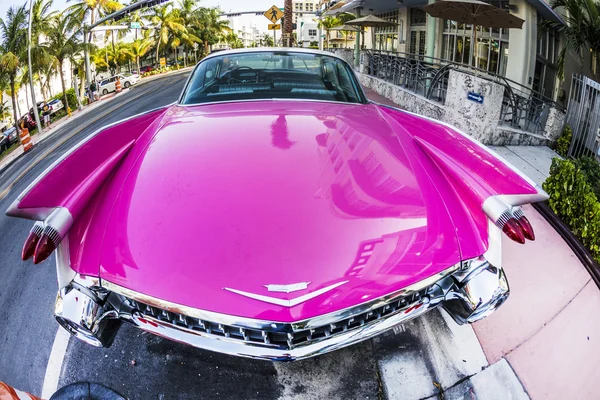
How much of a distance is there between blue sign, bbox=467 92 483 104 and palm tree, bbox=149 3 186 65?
5015 centimetres

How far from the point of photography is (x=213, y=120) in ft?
10.2

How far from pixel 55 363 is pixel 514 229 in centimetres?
297

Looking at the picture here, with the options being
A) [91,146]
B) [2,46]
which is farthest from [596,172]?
[2,46]

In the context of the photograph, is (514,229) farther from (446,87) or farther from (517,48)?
(517,48)

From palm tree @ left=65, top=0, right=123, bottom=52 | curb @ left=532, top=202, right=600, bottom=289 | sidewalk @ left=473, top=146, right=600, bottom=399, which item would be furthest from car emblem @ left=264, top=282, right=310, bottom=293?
palm tree @ left=65, top=0, right=123, bottom=52

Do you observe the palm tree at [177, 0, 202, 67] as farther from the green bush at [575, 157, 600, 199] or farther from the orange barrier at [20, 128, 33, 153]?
the green bush at [575, 157, 600, 199]

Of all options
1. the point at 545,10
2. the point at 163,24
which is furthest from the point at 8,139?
the point at 163,24

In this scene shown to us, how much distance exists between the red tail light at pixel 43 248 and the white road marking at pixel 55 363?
41.2 inches

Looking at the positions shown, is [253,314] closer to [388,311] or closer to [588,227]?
[388,311]

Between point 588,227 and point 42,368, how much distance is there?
14.7 feet

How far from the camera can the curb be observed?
11.9ft

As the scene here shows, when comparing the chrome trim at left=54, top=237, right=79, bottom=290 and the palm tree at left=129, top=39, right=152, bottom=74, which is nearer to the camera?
the chrome trim at left=54, top=237, right=79, bottom=290

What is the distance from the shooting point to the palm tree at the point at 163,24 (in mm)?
51438

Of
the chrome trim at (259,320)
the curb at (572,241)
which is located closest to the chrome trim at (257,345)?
the chrome trim at (259,320)
